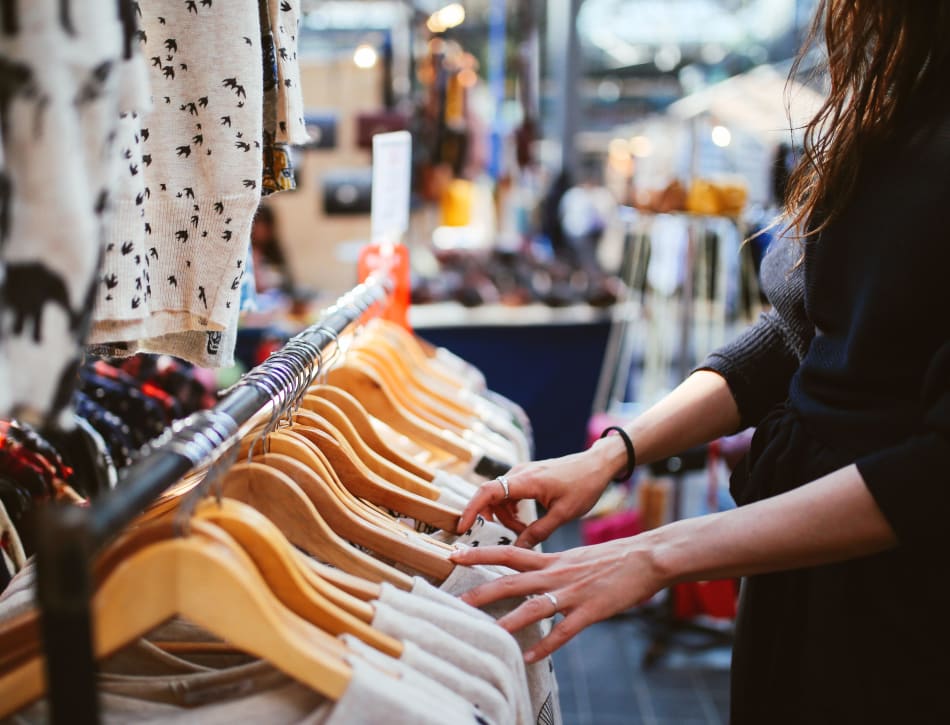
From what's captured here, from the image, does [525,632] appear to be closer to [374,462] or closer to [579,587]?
[579,587]

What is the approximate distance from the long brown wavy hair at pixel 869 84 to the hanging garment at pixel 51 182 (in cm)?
75

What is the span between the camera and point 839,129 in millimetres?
993

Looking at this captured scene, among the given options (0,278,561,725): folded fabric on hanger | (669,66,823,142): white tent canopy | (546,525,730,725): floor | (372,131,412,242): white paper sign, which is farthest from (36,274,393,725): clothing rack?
(669,66,823,142): white tent canopy

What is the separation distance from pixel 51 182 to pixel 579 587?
617 millimetres

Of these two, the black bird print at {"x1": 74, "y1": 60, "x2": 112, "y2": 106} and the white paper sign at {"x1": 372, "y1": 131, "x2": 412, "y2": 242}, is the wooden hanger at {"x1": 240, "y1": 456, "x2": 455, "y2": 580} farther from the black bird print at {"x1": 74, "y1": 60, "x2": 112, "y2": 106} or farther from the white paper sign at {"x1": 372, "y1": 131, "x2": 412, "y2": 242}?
the white paper sign at {"x1": 372, "y1": 131, "x2": 412, "y2": 242}

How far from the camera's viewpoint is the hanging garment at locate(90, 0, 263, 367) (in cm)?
85

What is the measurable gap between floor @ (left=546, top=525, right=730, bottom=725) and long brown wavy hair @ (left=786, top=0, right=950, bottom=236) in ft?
6.81

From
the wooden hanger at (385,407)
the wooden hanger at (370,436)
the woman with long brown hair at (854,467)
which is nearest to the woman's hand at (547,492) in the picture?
the woman with long brown hair at (854,467)

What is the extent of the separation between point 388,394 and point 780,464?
1.98 feet

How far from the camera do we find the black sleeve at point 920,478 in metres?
0.81

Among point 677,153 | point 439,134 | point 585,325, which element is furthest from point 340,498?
point 439,134

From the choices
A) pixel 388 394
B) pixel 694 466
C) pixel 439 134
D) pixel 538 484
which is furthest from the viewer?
pixel 439 134

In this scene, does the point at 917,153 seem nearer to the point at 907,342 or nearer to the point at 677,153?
the point at 907,342

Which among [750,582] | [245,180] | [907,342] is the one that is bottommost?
[750,582]
